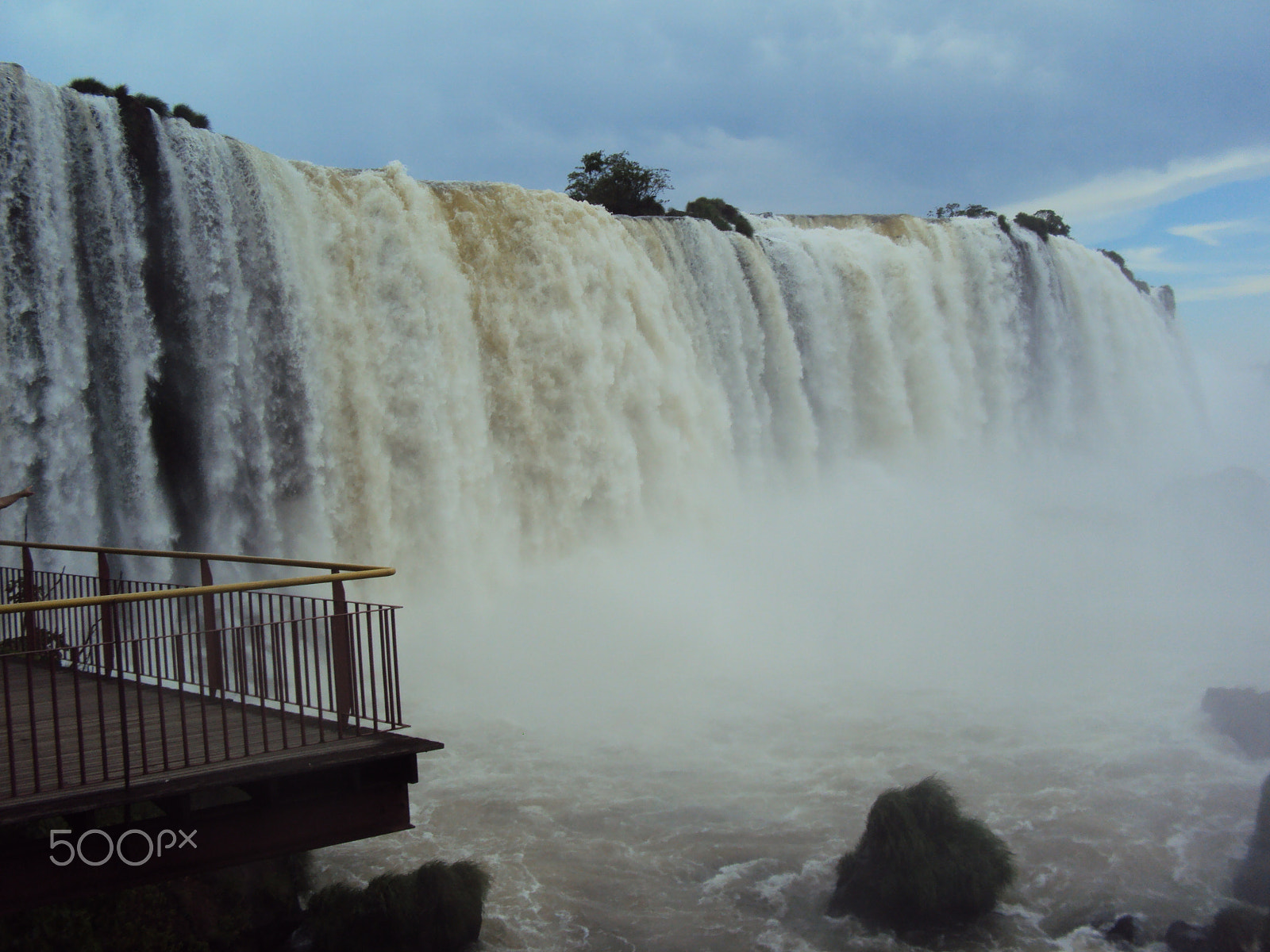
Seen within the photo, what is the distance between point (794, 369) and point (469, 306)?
8188 mm

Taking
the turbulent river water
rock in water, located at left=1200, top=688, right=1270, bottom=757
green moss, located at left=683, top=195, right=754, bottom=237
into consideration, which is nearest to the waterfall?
the turbulent river water

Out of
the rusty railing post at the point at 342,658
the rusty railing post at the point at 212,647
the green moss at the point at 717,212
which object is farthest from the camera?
the green moss at the point at 717,212

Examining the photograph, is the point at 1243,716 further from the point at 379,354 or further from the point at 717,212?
the point at 717,212

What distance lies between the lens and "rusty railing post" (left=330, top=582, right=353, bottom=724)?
4.78 meters

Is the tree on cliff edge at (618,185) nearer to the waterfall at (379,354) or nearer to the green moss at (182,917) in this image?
the waterfall at (379,354)

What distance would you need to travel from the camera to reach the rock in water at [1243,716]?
472 inches

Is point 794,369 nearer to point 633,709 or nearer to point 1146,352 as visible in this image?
point 633,709

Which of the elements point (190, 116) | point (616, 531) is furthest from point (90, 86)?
point (616, 531)

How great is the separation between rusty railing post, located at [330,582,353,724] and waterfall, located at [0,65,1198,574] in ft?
27.9

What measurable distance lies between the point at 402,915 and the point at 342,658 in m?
3.98

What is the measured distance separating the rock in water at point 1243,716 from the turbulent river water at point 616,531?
1.05ft

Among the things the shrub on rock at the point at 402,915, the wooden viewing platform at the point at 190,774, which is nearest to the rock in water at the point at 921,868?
the shrub on rock at the point at 402,915

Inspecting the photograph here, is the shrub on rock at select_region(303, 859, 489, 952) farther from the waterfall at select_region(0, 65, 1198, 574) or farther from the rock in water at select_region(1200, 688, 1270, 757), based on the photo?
the rock in water at select_region(1200, 688, 1270, 757)

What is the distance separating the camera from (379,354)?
1498cm
